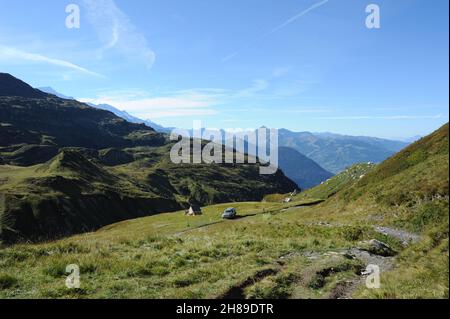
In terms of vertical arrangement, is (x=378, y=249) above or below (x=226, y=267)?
below

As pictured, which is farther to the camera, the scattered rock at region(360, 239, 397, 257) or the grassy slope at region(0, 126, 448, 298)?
the scattered rock at region(360, 239, 397, 257)

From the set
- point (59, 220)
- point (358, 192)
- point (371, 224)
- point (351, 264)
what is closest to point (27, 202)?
point (59, 220)

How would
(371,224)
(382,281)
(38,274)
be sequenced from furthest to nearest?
(371,224) → (38,274) → (382,281)

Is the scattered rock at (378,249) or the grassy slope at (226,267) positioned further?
the scattered rock at (378,249)

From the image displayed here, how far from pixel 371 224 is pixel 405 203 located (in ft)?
15.2

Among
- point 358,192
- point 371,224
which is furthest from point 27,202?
point 371,224

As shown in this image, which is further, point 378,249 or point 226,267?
point 378,249

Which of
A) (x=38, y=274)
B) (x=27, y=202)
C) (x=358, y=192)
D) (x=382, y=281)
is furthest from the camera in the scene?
(x=27, y=202)

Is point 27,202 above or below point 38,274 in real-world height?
below

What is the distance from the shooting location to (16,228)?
149125 millimetres

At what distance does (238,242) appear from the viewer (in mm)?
24109
